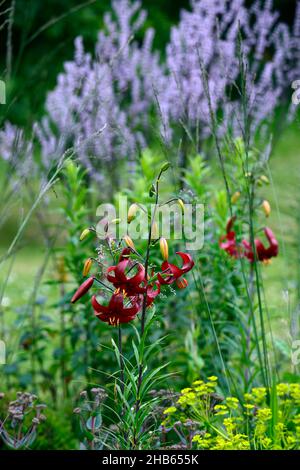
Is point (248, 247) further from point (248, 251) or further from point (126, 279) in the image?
point (126, 279)

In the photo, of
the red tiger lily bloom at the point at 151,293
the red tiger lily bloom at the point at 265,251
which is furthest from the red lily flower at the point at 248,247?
the red tiger lily bloom at the point at 151,293

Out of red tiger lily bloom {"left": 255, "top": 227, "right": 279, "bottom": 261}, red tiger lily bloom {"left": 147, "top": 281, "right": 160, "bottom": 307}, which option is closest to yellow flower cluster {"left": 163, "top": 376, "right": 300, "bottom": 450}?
red tiger lily bloom {"left": 147, "top": 281, "right": 160, "bottom": 307}

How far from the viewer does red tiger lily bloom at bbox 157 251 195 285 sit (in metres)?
1.87

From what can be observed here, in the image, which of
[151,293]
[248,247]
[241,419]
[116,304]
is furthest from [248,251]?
[116,304]

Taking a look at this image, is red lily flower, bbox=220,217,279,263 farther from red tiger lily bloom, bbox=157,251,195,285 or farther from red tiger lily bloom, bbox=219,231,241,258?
red tiger lily bloom, bbox=157,251,195,285

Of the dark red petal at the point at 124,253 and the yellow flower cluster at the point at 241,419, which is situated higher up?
the dark red petal at the point at 124,253

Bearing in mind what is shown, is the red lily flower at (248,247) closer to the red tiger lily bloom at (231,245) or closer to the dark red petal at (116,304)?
the red tiger lily bloom at (231,245)

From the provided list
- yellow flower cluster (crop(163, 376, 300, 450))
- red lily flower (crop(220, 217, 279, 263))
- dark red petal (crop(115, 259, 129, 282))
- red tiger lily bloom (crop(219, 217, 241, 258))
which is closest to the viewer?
dark red petal (crop(115, 259, 129, 282))

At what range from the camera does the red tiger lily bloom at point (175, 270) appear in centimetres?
187

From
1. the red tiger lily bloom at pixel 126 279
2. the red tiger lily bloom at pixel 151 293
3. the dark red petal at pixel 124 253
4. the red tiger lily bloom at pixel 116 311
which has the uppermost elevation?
the dark red petal at pixel 124 253

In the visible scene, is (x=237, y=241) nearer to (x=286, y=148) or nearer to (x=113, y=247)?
(x=113, y=247)

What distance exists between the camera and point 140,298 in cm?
196

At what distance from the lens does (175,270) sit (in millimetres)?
1873
